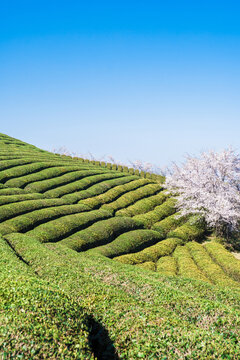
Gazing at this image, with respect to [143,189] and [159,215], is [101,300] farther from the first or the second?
[143,189]

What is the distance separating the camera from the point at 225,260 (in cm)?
2755

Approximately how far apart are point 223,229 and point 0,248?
3057cm

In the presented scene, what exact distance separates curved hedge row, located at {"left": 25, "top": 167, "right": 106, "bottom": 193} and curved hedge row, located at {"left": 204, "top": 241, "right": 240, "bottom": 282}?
21365mm

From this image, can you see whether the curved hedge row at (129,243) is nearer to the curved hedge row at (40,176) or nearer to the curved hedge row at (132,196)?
the curved hedge row at (132,196)

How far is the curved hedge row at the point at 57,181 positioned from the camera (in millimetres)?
37500

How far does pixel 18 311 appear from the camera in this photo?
26.0 ft

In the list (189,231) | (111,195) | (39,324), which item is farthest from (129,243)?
(39,324)

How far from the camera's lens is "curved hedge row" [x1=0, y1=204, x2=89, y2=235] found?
25.7 meters

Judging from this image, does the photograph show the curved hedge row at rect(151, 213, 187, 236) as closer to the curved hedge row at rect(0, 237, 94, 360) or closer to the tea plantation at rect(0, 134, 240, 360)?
the tea plantation at rect(0, 134, 240, 360)

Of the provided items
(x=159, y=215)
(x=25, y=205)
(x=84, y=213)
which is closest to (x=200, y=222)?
(x=159, y=215)

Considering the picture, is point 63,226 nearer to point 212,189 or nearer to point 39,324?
point 39,324

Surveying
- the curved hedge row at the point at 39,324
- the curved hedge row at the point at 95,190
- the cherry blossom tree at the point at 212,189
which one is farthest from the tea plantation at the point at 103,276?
the cherry blossom tree at the point at 212,189

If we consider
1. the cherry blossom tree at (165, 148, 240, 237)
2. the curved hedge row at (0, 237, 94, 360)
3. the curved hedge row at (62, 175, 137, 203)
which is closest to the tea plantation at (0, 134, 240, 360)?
the curved hedge row at (0, 237, 94, 360)

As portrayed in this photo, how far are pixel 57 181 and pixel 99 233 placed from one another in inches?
581
